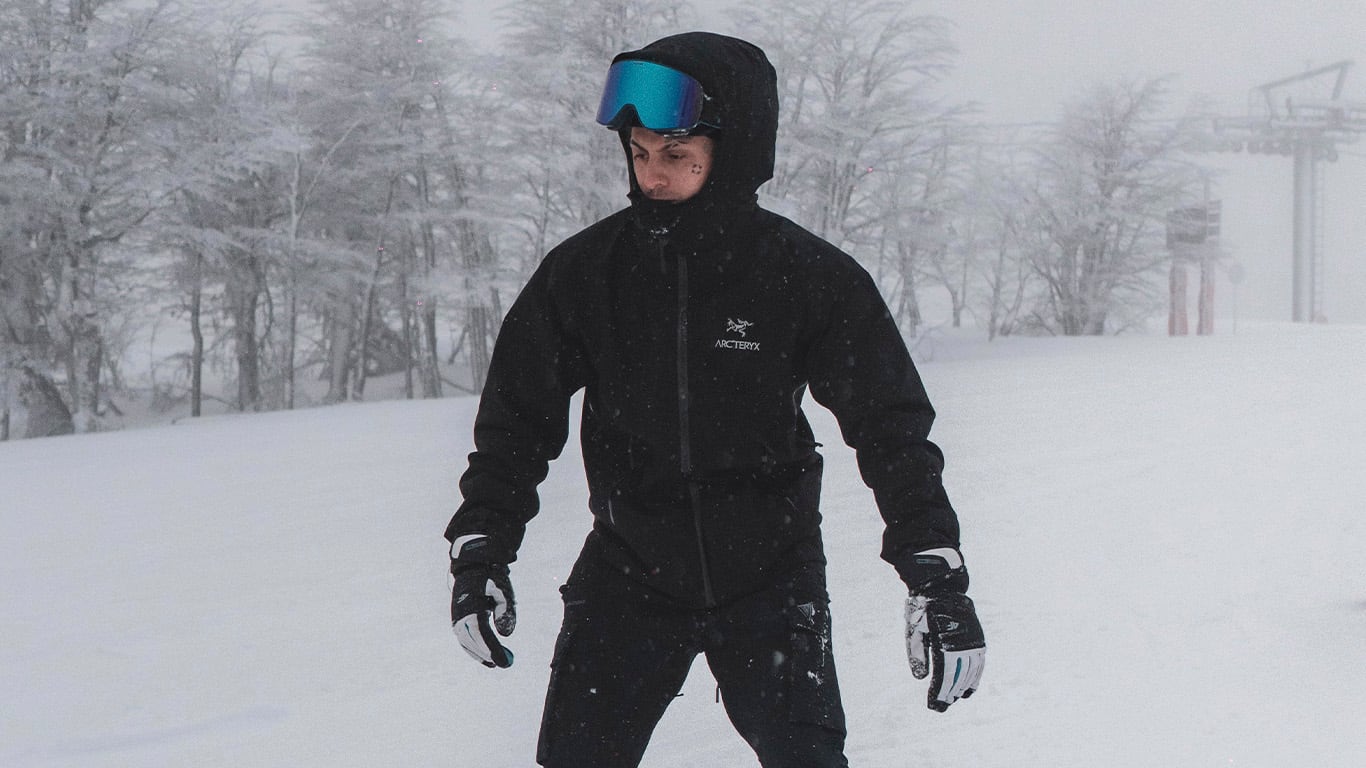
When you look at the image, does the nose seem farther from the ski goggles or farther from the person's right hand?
the person's right hand

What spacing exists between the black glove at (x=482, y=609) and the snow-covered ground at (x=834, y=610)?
6.06ft

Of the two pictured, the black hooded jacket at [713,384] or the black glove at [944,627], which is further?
the black hooded jacket at [713,384]

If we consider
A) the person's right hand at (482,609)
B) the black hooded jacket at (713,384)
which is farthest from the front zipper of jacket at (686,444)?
the person's right hand at (482,609)

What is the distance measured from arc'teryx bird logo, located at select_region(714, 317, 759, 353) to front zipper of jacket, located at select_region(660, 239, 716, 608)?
69 millimetres

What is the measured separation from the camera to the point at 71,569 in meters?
7.29

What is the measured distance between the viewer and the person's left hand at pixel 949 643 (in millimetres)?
1929

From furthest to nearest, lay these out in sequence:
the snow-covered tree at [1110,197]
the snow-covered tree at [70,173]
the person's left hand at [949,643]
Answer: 1. the snow-covered tree at [1110,197]
2. the snow-covered tree at [70,173]
3. the person's left hand at [949,643]

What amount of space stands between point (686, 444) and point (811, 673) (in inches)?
17.9

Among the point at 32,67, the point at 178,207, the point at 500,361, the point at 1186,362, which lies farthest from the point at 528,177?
the point at 500,361

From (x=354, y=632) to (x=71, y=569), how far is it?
290 centimetres

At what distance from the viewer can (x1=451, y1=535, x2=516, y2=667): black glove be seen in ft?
6.72

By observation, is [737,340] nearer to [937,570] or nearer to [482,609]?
[937,570]

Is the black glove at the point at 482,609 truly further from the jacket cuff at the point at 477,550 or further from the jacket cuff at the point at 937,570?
the jacket cuff at the point at 937,570

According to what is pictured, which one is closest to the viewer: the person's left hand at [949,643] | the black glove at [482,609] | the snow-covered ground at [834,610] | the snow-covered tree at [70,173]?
the person's left hand at [949,643]
